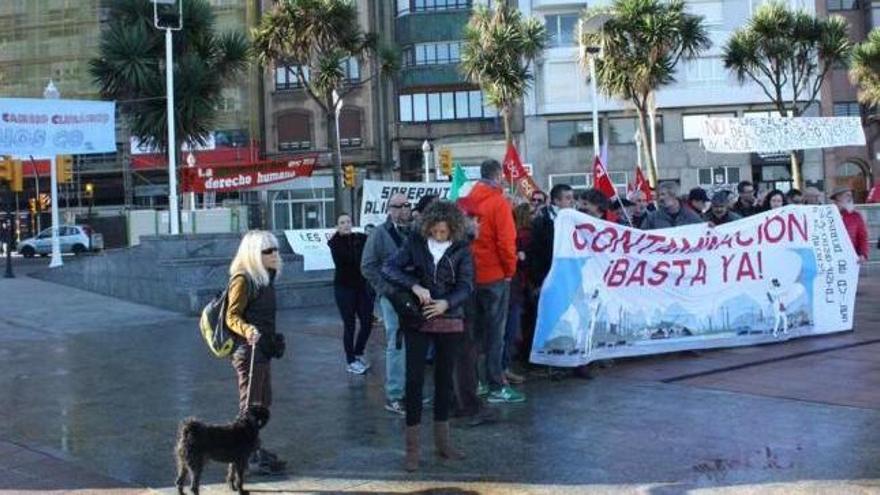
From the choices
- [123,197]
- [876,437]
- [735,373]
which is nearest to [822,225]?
[735,373]

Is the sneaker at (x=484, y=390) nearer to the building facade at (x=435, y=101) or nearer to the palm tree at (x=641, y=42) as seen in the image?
the palm tree at (x=641, y=42)

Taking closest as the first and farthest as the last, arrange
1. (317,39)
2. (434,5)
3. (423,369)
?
(423,369) → (317,39) → (434,5)

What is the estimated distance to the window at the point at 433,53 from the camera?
1889 inches

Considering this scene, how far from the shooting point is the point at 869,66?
36875 mm

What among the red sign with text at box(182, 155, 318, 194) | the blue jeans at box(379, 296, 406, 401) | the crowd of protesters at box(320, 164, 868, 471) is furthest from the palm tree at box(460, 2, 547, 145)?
the blue jeans at box(379, 296, 406, 401)

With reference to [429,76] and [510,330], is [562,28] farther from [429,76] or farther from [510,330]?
[510,330]

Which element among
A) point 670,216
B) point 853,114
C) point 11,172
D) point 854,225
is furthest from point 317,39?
point 853,114

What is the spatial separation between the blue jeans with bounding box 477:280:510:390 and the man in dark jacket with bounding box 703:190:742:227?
4147 millimetres

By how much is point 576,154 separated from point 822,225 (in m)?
36.2

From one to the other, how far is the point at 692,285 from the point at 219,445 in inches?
238

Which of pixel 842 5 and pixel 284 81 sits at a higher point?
pixel 842 5

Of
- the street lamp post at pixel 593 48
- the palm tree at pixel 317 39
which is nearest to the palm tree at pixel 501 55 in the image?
the street lamp post at pixel 593 48

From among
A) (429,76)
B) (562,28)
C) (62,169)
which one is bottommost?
(62,169)

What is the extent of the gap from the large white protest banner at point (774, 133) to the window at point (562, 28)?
2996 cm
